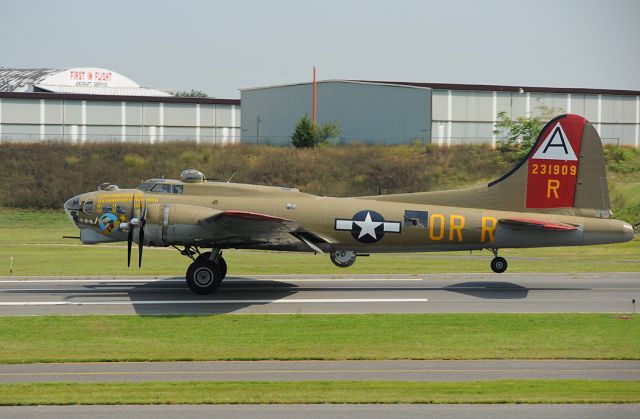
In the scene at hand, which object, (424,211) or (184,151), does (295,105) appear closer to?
(184,151)

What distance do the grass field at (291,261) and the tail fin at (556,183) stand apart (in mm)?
Result: 7009

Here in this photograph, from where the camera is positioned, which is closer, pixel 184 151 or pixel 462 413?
pixel 462 413

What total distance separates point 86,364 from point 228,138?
7452 centimetres

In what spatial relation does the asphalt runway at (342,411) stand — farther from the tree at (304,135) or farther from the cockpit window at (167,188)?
the tree at (304,135)

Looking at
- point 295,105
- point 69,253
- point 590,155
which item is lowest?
point 69,253

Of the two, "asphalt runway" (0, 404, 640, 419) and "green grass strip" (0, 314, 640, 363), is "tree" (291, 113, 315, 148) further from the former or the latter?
"asphalt runway" (0, 404, 640, 419)

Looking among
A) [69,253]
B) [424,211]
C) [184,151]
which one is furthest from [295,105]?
[424,211]

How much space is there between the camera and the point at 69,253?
47.2m

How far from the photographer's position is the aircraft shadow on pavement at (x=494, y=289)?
97.1 feet

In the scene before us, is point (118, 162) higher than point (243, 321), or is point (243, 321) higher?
point (118, 162)

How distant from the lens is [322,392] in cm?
1706

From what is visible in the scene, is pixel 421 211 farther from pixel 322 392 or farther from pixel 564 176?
pixel 322 392

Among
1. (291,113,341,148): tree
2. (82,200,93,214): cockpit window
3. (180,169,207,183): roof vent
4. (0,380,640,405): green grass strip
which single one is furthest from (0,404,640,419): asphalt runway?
(291,113,341,148): tree

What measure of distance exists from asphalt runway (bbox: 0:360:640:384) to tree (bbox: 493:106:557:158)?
192 ft
